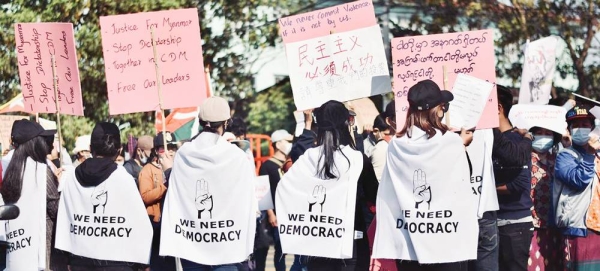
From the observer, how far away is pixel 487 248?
950cm

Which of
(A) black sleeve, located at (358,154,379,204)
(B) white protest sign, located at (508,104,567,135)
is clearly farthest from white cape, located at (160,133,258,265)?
(B) white protest sign, located at (508,104,567,135)

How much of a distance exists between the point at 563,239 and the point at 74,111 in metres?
4.37

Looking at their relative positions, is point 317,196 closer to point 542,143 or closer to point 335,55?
point 335,55

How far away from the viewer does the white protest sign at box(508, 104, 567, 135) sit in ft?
35.4

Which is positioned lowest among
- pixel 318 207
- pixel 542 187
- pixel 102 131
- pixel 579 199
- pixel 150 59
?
pixel 579 199

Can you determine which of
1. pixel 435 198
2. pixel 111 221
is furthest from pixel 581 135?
pixel 111 221

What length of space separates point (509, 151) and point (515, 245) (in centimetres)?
76

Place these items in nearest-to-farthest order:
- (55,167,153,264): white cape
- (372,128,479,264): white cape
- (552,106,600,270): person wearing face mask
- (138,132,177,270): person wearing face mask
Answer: (372,128,479,264): white cape < (55,167,153,264): white cape < (138,132,177,270): person wearing face mask < (552,106,600,270): person wearing face mask

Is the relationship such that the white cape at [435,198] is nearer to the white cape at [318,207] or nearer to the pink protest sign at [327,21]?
the white cape at [318,207]

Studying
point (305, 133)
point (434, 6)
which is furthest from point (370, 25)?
point (434, 6)

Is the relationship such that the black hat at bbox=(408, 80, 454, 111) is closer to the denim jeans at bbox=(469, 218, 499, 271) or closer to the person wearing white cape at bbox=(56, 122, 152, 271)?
the denim jeans at bbox=(469, 218, 499, 271)

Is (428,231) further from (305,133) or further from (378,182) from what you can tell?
(305,133)

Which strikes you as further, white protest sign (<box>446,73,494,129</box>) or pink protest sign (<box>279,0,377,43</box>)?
pink protest sign (<box>279,0,377,43</box>)

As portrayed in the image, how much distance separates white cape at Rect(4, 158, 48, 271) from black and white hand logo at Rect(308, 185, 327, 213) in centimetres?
202
